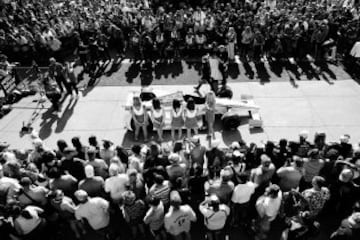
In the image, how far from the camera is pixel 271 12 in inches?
602

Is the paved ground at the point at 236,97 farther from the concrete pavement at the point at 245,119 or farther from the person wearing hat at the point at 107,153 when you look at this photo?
the person wearing hat at the point at 107,153

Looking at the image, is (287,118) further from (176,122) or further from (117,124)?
(117,124)

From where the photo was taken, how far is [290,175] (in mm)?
6066

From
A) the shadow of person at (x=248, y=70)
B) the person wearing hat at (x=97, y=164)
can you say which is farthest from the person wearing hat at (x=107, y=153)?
the shadow of person at (x=248, y=70)

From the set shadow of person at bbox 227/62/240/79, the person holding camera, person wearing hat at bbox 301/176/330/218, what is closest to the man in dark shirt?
the person holding camera

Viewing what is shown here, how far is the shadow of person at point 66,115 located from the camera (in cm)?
1055

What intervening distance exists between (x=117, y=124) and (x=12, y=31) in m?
9.24

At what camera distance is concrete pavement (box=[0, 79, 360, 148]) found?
9836 millimetres

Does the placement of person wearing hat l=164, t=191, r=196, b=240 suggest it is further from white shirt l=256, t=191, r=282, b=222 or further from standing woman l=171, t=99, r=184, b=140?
standing woman l=171, t=99, r=184, b=140

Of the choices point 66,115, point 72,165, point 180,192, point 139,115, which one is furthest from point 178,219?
point 66,115

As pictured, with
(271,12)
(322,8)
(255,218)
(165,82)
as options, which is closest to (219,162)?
(255,218)

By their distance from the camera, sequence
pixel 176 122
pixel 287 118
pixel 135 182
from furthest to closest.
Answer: pixel 287 118 < pixel 176 122 < pixel 135 182

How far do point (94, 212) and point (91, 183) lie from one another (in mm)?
645

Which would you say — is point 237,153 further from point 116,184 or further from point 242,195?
point 116,184
